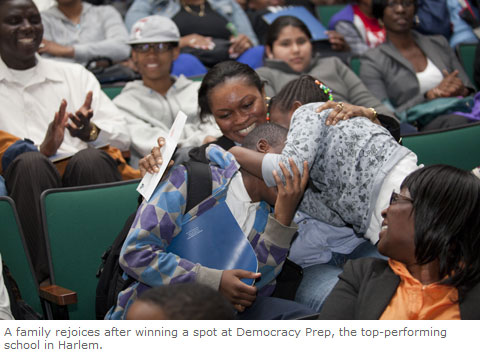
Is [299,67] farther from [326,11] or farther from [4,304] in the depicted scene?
Answer: [4,304]

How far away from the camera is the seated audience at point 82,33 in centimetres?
397

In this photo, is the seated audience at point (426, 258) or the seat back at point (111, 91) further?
the seat back at point (111, 91)

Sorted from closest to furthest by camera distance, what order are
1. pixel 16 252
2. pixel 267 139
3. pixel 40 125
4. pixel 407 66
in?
pixel 267 139 < pixel 16 252 < pixel 40 125 < pixel 407 66

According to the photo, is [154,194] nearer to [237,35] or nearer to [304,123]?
[304,123]

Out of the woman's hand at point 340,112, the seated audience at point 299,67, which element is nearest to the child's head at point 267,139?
the woman's hand at point 340,112

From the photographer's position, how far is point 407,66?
4020 millimetres

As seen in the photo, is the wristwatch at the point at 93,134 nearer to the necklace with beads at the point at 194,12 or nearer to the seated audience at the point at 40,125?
the seated audience at the point at 40,125

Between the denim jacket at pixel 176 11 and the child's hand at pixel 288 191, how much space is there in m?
2.73

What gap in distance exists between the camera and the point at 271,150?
2.23 metres

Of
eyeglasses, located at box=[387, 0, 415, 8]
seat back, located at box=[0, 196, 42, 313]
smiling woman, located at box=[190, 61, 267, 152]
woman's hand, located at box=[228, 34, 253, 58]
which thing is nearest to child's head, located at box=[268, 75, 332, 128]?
smiling woman, located at box=[190, 61, 267, 152]

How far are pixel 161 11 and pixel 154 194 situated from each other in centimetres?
276

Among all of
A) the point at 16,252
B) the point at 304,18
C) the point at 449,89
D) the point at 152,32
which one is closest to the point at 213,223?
the point at 16,252

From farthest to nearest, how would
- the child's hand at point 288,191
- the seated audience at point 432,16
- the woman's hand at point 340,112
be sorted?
1. the seated audience at point 432,16
2. the woman's hand at point 340,112
3. the child's hand at point 288,191

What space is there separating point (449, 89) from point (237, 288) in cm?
249
